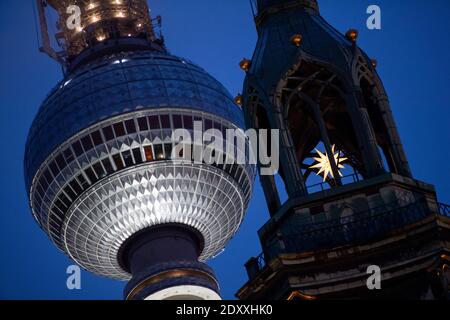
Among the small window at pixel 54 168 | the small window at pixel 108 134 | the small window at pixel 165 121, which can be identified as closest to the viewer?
the small window at pixel 108 134

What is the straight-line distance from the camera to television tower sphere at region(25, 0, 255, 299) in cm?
9175

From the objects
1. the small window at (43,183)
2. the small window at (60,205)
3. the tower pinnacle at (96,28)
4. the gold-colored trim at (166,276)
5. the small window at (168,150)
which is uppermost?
the tower pinnacle at (96,28)

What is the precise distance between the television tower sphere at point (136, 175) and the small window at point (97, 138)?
8 cm

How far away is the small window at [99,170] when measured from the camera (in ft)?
301

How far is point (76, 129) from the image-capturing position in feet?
307

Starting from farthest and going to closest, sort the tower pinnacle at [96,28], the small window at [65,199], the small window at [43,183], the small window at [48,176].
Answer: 1. the tower pinnacle at [96,28]
2. the small window at [43,183]
3. the small window at [48,176]
4. the small window at [65,199]

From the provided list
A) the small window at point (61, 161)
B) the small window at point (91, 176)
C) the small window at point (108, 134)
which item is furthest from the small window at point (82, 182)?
the small window at point (108, 134)

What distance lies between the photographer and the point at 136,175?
303 feet

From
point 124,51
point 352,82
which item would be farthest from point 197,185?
point 352,82

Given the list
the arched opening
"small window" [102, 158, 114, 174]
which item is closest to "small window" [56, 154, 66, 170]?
"small window" [102, 158, 114, 174]

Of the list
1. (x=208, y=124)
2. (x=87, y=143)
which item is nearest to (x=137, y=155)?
(x=87, y=143)

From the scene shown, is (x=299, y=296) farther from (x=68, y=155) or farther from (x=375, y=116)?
(x=68, y=155)

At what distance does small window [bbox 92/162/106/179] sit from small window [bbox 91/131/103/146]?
1847 mm

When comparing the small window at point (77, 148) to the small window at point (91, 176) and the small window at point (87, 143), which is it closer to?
the small window at point (87, 143)
